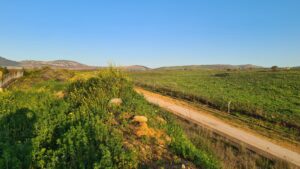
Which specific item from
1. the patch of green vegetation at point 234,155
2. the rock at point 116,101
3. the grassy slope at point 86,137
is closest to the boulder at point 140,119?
the grassy slope at point 86,137

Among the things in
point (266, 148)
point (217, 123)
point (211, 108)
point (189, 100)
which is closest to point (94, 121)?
point (266, 148)

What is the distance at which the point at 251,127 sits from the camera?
53.1 feet

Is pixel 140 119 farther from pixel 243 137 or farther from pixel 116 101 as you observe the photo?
pixel 243 137

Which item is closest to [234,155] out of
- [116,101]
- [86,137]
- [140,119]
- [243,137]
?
[243,137]

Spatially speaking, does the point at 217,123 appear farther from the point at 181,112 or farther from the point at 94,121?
the point at 94,121

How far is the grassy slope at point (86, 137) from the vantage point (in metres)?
4.96

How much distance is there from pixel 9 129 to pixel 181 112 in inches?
570

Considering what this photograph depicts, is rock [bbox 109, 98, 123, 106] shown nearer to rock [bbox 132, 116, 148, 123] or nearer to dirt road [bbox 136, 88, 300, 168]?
rock [bbox 132, 116, 148, 123]

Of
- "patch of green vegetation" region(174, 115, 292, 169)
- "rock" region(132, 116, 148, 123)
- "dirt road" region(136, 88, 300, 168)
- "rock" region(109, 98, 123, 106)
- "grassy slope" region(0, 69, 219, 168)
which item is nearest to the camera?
"grassy slope" region(0, 69, 219, 168)

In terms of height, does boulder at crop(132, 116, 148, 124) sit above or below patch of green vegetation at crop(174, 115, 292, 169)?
above

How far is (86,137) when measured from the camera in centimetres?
556

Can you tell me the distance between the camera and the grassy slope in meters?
4.96

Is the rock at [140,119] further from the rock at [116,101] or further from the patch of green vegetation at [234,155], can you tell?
the patch of green vegetation at [234,155]

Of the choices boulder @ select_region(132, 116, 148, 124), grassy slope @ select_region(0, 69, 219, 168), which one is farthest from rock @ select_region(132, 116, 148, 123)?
grassy slope @ select_region(0, 69, 219, 168)
